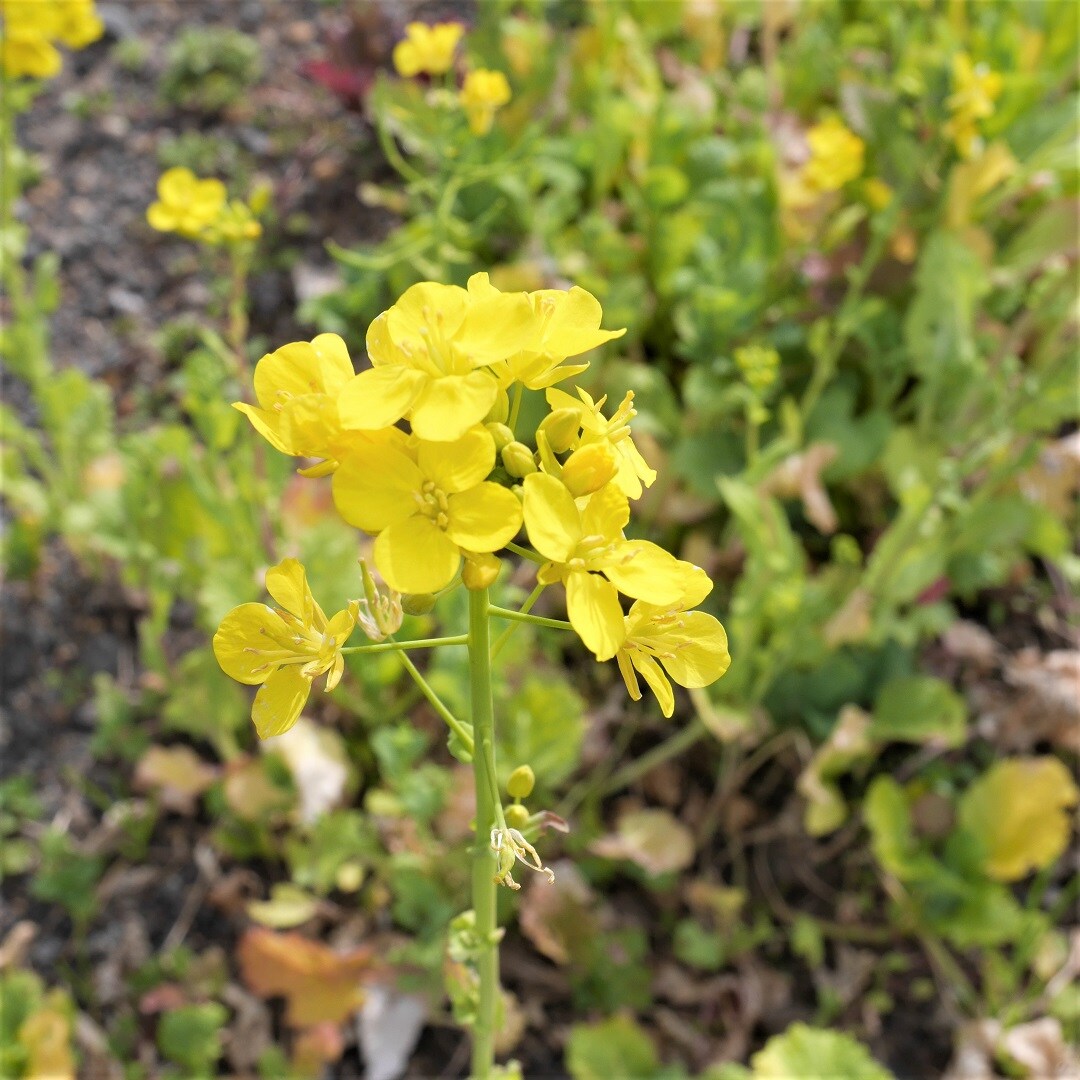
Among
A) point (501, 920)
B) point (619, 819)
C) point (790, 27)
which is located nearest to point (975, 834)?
point (619, 819)

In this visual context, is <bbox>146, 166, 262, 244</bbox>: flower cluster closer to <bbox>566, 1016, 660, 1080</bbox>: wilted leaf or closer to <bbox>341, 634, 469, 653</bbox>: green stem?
<bbox>341, 634, 469, 653</bbox>: green stem

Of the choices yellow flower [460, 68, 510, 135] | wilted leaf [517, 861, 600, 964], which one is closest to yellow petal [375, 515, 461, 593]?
wilted leaf [517, 861, 600, 964]

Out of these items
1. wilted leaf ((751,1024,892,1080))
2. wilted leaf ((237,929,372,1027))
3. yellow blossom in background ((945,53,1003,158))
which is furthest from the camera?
yellow blossom in background ((945,53,1003,158))

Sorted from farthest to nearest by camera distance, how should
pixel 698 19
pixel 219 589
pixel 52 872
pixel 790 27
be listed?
1. pixel 790 27
2. pixel 698 19
3. pixel 52 872
4. pixel 219 589

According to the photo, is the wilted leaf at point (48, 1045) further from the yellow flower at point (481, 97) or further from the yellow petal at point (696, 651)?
the yellow flower at point (481, 97)

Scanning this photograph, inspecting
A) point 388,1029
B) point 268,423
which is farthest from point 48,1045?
point 268,423

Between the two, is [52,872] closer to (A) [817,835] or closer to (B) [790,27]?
(A) [817,835]

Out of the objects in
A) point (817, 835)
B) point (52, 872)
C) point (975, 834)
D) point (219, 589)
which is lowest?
point (52, 872)
